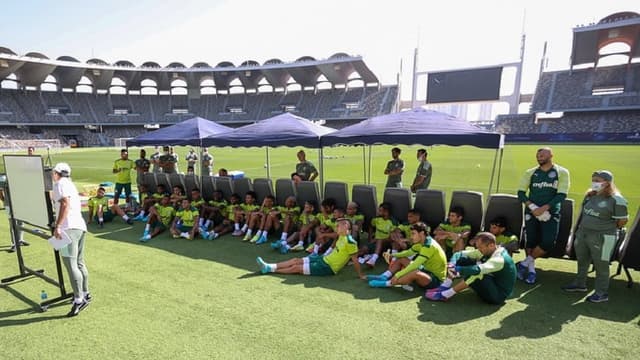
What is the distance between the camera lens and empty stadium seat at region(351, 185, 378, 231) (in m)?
6.55

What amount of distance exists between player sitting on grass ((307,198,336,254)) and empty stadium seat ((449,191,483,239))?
2269 mm

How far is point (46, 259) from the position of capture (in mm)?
5918

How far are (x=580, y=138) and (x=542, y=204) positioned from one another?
49.7 meters

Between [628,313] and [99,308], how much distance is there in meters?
6.43

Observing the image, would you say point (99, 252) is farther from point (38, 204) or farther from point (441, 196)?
point (441, 196)

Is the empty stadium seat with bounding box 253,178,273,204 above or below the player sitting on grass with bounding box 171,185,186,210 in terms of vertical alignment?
above

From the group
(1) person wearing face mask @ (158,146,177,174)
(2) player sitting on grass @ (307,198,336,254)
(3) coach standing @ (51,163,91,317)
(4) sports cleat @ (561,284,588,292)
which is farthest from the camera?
(1) person wearing face mask @ (158,146,177,174)

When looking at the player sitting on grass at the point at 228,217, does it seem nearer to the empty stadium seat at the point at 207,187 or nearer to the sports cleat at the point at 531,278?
the empty stadium seat at the point at 207,187

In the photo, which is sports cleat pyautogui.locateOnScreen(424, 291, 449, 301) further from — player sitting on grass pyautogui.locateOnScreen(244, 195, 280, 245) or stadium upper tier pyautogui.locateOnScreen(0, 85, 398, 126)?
stadium upper tier pyautogui.locateOnScreen(0, 85, 398, 126)

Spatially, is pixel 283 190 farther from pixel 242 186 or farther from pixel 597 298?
pixel 597 298

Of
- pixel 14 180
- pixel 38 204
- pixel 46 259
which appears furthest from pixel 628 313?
pixel 46 259

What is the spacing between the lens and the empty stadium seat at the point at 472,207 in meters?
5.72

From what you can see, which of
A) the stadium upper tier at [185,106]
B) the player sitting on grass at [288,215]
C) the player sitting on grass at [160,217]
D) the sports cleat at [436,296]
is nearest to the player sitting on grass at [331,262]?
the sports cleat at [436,296]

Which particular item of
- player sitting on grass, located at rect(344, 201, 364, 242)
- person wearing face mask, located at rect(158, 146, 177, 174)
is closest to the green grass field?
player sitting on grass, located at rect(344, 201, 364, 242)
